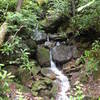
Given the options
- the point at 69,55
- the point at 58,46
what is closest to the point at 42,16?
the point at 58,46

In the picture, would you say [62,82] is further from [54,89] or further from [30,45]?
→ [30,45]

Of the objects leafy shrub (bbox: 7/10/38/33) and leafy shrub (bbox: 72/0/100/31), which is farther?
leafy shrub (bbox: 72/0/100/31)

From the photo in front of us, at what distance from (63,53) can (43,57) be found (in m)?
1.17

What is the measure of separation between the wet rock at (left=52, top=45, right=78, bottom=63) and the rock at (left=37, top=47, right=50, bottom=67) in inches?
18.2

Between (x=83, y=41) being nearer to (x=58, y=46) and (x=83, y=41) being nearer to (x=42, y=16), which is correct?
(x=58, y=46)

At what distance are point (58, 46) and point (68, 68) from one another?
6.31 ft

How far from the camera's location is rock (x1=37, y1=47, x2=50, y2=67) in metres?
9.58

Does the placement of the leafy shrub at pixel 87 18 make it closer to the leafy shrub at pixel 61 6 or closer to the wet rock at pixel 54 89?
the leafy shrub at pixel 61 6

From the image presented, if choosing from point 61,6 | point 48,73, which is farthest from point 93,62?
point 61,6

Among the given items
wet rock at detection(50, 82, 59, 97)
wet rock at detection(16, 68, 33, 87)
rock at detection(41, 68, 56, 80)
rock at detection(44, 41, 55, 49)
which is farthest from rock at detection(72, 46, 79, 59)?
wet rock at detection(16, 68, 33, 87)

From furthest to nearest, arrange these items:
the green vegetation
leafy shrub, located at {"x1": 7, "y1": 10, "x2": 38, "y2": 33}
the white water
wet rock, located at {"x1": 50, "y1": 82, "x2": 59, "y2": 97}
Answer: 1. the white water
2. wet rock, located at {"x1": 50, "y1": 82, "x2": 59, "y2": 97}
3. the green vegetation
4. leafy shrub, located at {"x1": 7, "y1": 10, "x2": 38, "y2": 33}

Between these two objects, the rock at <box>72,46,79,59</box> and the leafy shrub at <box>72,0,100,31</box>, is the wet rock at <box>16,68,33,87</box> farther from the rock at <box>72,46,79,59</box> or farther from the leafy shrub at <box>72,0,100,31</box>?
the leafy shrub at <box>72,0,100,31</box>

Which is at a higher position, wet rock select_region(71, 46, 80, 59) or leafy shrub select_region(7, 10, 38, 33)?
leafy shrub select_region(7, 10, 38, 33)

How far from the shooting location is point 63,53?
1039 cm
